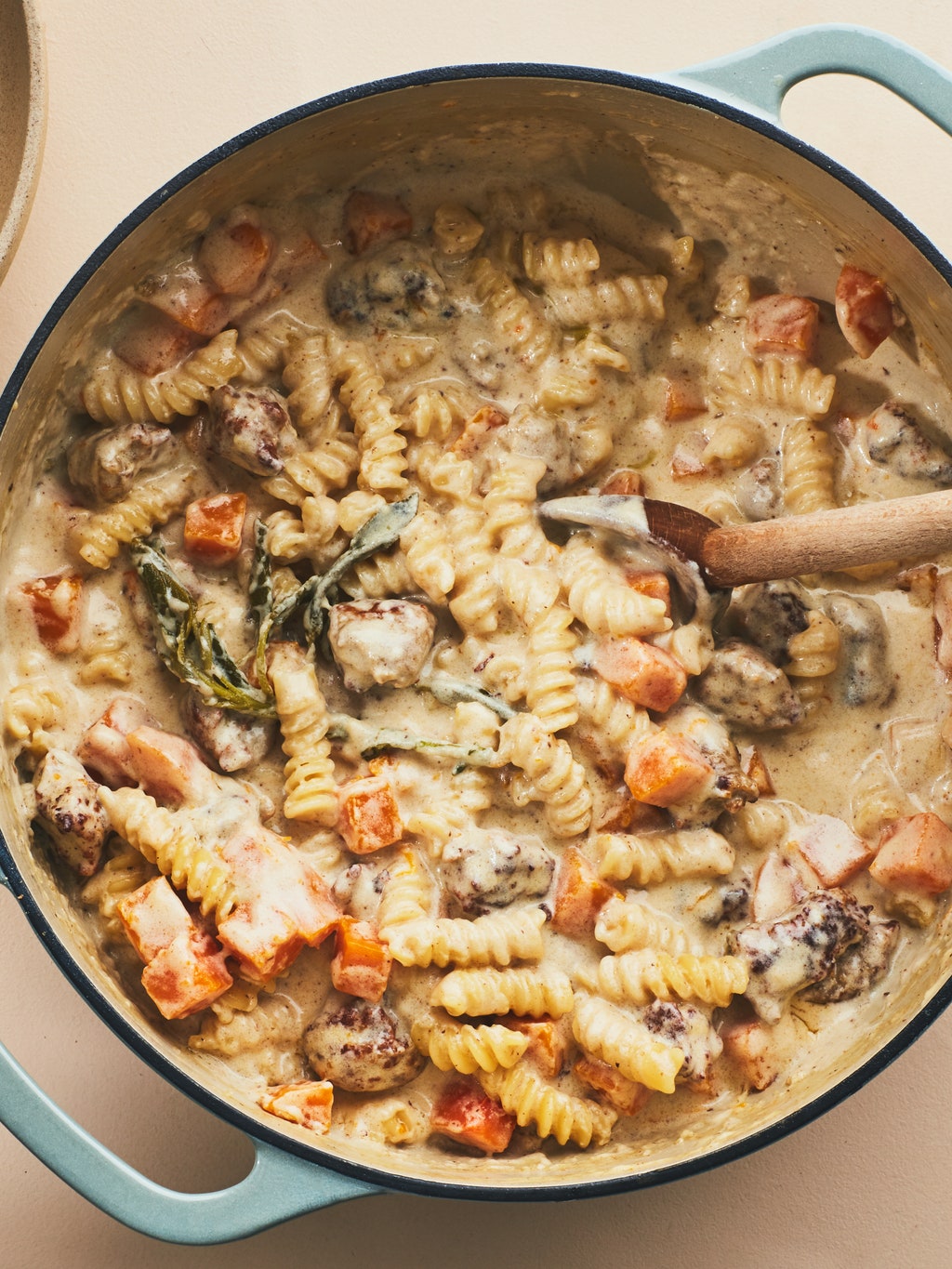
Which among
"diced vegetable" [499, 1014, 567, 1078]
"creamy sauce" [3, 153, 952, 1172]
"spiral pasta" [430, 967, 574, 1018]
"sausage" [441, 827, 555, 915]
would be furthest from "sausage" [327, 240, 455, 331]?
"diced vegetable" [499, 1014, 567, 1078]

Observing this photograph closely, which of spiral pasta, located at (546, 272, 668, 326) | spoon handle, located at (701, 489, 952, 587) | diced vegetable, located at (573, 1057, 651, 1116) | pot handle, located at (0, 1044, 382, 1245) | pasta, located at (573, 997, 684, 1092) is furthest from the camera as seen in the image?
spiral pasta, located at (546, 272, 668, 326)

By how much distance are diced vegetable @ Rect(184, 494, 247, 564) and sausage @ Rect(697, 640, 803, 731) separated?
3.27 feet

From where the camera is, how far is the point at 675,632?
96.4 inches

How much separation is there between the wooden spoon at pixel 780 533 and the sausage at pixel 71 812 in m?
1.06

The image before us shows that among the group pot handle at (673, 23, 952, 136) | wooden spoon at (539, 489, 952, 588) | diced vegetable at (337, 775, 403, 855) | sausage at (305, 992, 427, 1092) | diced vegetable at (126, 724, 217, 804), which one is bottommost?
sausage at (305, 992, 427, 1092)

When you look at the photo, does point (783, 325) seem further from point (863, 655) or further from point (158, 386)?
point (158, 386)

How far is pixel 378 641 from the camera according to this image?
7.92 ft

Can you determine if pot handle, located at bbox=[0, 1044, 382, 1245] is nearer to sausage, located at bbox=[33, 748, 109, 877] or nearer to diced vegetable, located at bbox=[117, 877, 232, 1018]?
diced vegetable, located at bbox=[117, 877, 232, 1018]

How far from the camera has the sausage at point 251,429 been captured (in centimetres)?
242

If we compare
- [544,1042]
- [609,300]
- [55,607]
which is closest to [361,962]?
[544,1042]

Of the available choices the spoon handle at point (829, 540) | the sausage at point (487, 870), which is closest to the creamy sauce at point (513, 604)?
the sausage at point (487, 870)

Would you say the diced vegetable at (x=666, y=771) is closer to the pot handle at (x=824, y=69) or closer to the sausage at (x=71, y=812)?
the sausage at (x=71, y=812)

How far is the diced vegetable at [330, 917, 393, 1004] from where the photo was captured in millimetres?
2293

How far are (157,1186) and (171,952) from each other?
410mm
